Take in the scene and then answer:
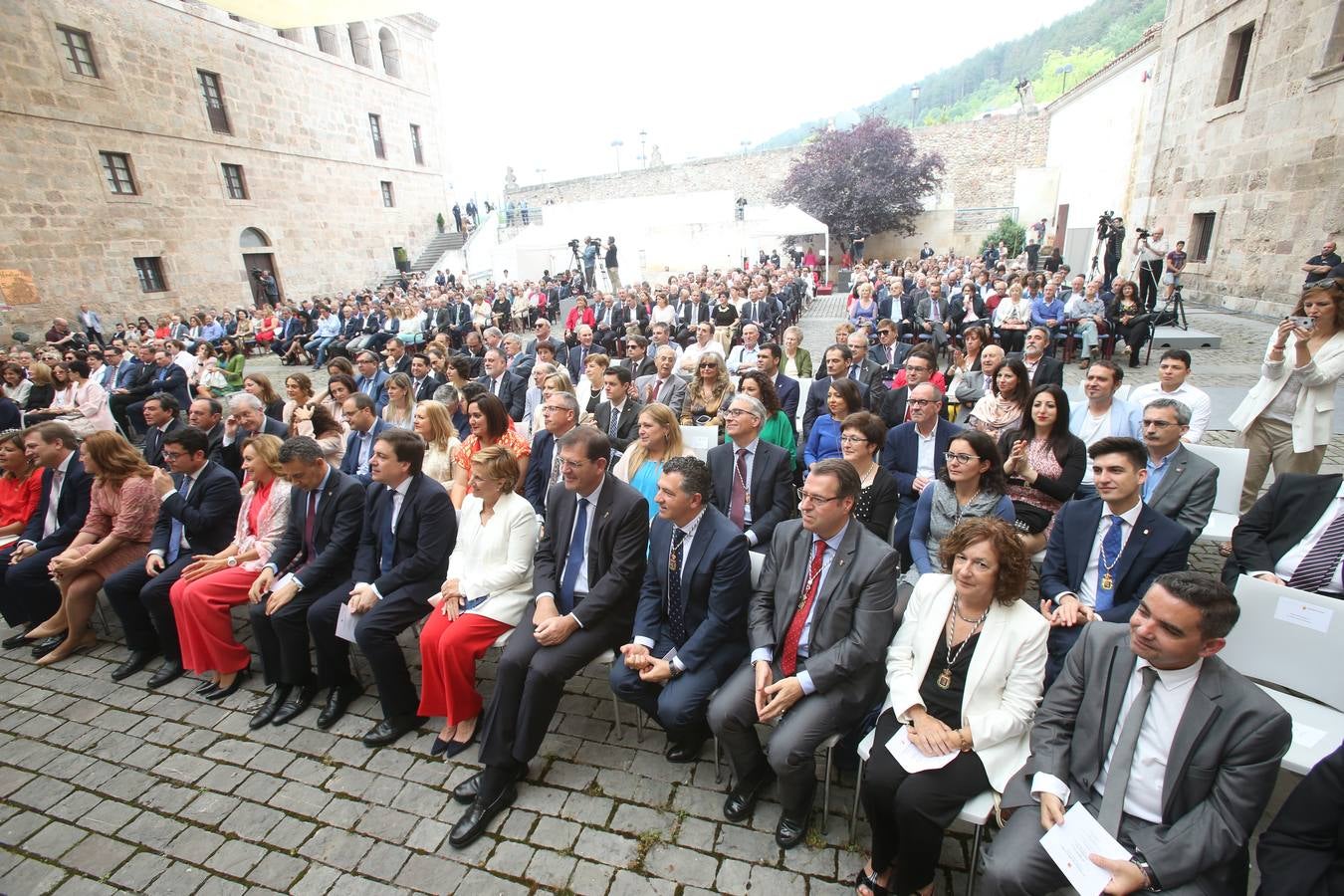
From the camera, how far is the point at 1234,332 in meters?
10.7

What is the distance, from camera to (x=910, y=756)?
7.76 ft

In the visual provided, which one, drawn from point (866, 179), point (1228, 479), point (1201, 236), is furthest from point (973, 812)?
point (866, 179)

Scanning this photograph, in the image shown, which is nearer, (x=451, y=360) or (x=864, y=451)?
(x=864, y=451)

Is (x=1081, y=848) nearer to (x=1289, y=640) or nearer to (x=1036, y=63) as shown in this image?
(x=1289, y=640)

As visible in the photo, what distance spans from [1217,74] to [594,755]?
1790cm

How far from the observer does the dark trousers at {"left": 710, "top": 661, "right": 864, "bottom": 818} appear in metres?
2.54

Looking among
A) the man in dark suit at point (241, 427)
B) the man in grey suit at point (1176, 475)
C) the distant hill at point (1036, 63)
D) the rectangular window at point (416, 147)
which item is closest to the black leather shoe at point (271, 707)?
the man in dark suit at point (241, 427)

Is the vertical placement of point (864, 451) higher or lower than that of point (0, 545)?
higher

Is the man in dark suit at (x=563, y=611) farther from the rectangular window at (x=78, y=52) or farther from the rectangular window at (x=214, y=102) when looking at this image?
the rectangular window at (x=214, y=102)

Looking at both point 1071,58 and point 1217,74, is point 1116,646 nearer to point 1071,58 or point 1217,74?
point 1217,74

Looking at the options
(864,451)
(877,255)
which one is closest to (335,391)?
(864,451)

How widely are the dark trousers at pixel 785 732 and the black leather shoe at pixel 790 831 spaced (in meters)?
0.02

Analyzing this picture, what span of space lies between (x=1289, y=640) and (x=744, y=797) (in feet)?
7.89

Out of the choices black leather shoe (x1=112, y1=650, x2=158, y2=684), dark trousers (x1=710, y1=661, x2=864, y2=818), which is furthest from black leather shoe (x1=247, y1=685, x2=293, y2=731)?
dark trousers (x1=710, y1=661, x2=864, y2=818)
